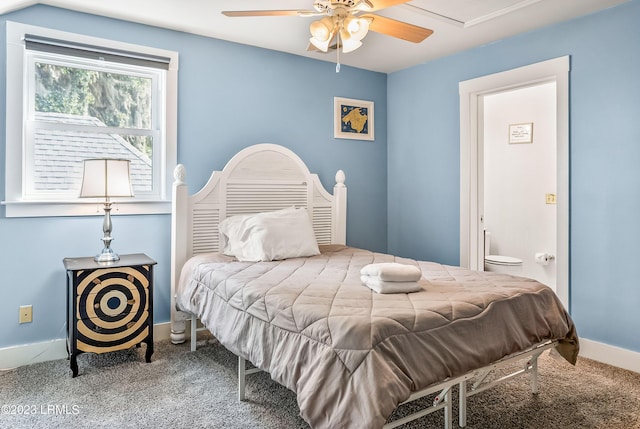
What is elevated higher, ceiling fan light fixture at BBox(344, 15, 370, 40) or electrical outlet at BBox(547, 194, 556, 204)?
ceiling fan light fixture at BBox(344, 15, 370, 40)

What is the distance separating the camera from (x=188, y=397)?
245cm

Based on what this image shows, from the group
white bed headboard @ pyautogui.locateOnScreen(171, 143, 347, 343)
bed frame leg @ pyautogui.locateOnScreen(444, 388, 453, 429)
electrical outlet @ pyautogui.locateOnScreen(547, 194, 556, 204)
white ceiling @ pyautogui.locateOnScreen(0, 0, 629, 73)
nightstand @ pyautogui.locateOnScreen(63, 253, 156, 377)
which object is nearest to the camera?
bed frame leg @ pyautogui.locateOnScreen(444, 388, 453, 429)

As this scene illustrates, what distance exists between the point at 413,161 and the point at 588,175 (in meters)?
1.68

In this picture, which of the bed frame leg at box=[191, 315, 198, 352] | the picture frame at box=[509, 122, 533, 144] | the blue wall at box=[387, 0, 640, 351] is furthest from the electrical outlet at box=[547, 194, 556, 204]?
the bed frame leg at box=[191, 315, 198, 352]

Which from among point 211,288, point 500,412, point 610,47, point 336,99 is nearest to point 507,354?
point 500,412

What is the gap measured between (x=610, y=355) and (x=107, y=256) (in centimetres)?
350

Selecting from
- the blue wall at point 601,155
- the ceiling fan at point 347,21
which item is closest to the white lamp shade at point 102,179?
the ceiling fan at point 347,21

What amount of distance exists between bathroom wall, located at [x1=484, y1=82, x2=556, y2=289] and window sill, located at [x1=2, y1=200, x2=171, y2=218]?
3.90 meters

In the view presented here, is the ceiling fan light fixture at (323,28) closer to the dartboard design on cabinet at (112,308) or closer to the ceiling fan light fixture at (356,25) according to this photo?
the ceiling fan light fixture at (356,25)

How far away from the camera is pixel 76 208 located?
3.05m

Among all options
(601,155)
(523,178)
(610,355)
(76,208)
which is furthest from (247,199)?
(523,178)

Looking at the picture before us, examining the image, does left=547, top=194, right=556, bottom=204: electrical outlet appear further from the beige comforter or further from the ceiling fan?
the ceiling fan

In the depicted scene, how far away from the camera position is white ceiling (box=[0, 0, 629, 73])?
2.91 meters

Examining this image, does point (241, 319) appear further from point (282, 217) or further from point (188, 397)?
point (282, 217)
